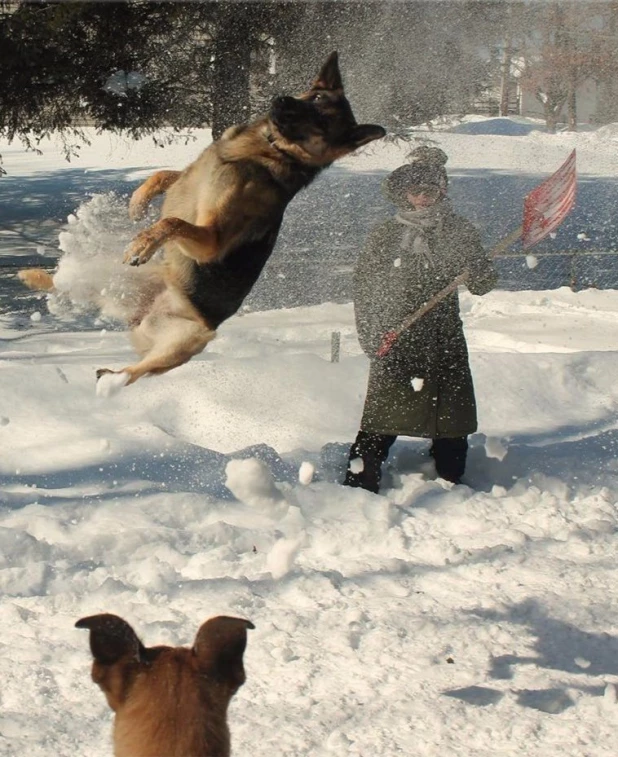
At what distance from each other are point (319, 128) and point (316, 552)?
214cm

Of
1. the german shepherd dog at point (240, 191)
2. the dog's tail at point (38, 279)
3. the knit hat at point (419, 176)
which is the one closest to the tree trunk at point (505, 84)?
the knit hat at point (419, 176)

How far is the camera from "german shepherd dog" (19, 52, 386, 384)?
371cm

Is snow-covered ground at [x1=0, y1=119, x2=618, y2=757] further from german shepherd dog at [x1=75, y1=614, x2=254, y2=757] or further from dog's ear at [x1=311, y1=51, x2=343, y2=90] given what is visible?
german shepherd dog at [x1=75, y1=614, x2=254, y2=757]

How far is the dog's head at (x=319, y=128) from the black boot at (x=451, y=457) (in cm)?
262

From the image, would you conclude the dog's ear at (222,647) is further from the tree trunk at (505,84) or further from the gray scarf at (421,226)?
the tree trunk at (505,84)

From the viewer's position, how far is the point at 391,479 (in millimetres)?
6223

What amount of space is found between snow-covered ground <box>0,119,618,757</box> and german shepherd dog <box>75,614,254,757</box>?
181cm

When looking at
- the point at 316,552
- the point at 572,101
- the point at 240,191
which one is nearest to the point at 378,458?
the point at 316,552

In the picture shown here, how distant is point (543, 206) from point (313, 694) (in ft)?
9.83

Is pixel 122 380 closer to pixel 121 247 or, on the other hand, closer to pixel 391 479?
pixel 121 247

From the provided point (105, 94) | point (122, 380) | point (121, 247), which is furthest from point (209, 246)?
point (105, 94)

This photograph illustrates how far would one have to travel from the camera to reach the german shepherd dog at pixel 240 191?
371cm

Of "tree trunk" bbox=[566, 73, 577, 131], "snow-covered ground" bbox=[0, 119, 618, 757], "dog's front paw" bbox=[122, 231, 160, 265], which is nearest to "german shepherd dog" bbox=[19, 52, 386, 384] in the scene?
"dog's front paw" bbox=[122, 231, 160, 265]

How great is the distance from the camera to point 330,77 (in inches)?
154
